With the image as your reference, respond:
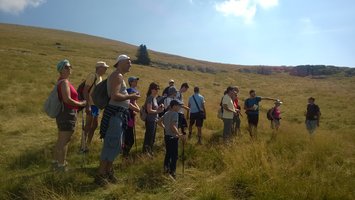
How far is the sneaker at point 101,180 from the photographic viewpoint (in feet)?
19.1

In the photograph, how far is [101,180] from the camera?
588 cm

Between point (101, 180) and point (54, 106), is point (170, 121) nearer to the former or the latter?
point (101, 180)

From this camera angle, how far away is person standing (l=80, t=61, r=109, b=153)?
25.1 feet

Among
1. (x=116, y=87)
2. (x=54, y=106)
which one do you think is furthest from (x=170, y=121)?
(x=54, y=106)

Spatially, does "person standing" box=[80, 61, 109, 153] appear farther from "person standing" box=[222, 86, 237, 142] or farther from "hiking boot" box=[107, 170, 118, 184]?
"person standing" box=[222, 86, 237, 142]

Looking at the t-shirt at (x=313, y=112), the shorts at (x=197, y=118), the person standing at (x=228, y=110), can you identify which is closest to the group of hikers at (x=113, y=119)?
the person standing at (x=228, y=110)

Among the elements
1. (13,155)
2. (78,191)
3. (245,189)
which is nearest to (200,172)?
(245,189)

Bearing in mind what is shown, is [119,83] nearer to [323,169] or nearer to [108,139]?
[108,139]

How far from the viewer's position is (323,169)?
6852 mm

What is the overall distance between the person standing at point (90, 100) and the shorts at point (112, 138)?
2.11 m

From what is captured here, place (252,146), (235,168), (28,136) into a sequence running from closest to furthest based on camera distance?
(235,168)
(252,146)
(28,136)

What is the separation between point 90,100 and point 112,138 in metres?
2.30

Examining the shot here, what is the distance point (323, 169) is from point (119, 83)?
4322mm

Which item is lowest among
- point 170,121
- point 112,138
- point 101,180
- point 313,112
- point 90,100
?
point 101,180
